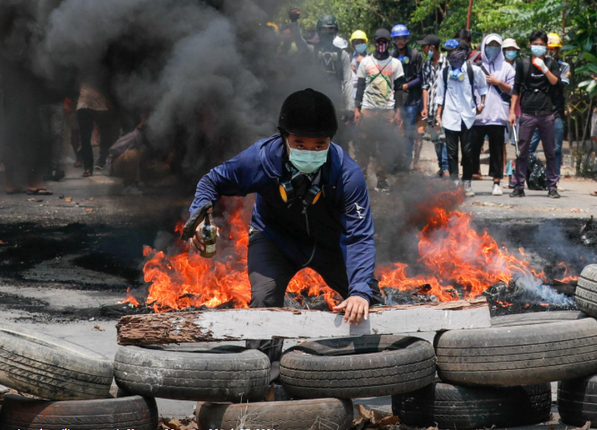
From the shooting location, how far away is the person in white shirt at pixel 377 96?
13.1 m

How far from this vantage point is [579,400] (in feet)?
14.4

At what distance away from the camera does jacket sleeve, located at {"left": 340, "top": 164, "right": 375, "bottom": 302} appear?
4.41 metres

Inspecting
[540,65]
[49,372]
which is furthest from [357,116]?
[49,372]

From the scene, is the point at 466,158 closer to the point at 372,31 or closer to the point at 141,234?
the point at 141,234

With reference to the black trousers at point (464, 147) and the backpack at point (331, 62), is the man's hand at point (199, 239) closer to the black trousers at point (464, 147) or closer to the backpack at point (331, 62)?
the black trousers at point (464, 147)

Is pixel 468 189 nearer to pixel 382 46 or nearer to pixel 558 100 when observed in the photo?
pixel 558 100

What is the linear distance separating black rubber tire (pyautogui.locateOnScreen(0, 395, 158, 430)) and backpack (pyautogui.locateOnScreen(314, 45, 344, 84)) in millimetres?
9692

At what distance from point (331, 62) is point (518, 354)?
31.2 ft

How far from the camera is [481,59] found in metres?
13.1

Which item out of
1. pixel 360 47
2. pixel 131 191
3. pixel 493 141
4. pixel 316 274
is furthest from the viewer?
pixel 360 47

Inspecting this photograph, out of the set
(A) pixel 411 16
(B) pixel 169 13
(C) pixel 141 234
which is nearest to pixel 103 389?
(C) pixel 141 234

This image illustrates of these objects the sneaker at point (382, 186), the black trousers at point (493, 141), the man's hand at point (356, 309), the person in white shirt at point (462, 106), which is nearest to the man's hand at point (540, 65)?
the person in white shirt at point (462, 106)

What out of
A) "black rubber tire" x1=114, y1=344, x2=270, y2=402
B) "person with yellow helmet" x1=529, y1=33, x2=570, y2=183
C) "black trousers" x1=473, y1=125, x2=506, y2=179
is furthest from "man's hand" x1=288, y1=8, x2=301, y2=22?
"black rubber tire" x1=114, y1=344, x2=270, y2=402

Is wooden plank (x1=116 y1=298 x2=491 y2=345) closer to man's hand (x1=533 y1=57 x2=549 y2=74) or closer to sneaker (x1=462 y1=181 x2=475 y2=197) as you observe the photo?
sneaker (x1=462 y1=181 x2=475 y2=197)
